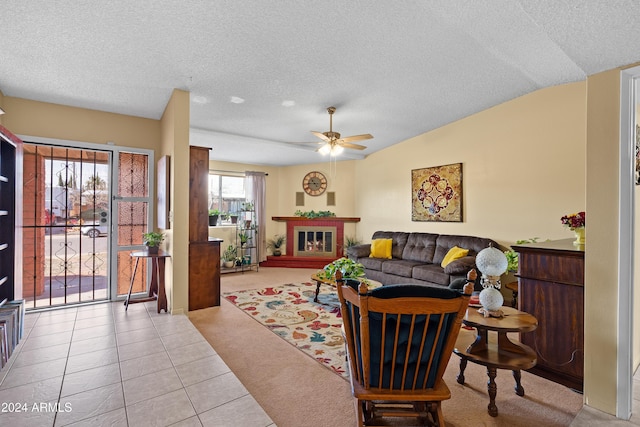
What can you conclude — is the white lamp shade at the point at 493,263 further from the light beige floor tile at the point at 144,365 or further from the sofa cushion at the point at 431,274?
the light beige floor tile at the point at 144,365

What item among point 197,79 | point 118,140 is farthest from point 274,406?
point 118,140

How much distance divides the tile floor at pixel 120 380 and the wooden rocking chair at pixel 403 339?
2.47 ft

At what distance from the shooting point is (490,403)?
1929mm

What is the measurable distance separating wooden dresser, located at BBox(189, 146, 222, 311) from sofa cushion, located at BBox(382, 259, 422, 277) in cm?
274

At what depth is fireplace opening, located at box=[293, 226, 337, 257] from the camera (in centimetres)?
723

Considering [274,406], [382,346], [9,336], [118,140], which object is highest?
[118,140]

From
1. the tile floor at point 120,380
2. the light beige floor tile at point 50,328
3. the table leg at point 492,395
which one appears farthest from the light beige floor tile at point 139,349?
the table leg at point 492,395

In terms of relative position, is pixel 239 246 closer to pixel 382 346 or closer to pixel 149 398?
pixel 149 398

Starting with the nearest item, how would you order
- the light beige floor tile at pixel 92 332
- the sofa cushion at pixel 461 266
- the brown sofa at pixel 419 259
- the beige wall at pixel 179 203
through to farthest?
the light beige floor tile at pixel 92 332
the beige wall at pixel 179 203
the sofa cushion at pixel 461 266
the brown sofa at pixel 419 259

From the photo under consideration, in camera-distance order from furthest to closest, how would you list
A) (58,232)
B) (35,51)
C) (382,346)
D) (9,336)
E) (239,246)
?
(239,246) → (58,232) → (35,51) → (9,336) → (382,346)

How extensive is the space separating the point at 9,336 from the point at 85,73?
2529mm

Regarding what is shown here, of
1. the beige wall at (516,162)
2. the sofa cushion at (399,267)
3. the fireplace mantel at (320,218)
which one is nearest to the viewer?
the beige wall at (516,162)

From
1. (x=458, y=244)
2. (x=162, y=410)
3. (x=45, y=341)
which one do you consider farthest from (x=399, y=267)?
(x=45, y=341)

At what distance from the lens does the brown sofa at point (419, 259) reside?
4.16 meters
